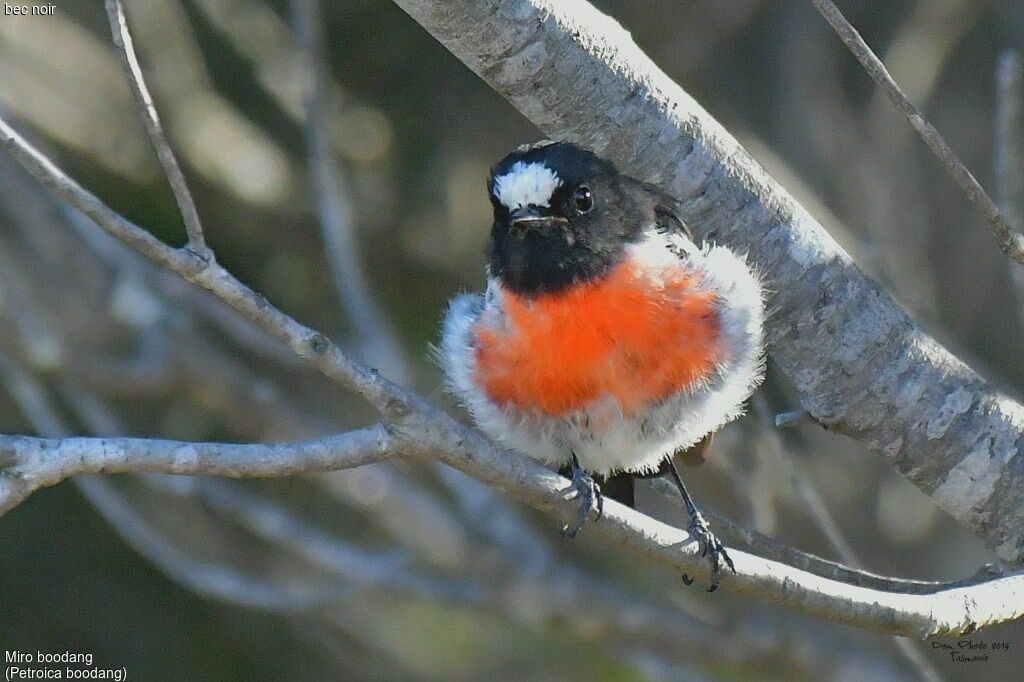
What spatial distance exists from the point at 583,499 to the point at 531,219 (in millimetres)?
836

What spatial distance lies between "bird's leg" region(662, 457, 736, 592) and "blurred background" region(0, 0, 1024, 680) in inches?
35.2

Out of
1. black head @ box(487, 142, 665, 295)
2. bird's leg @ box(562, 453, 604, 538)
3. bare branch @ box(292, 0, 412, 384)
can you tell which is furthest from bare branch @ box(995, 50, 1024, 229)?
bare branch @ box(292, 0, 412, 384)

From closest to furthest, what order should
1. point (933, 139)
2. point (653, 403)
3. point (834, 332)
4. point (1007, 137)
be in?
point (933, 139), point (834, 332), point (1007, 137), point (653, 403)

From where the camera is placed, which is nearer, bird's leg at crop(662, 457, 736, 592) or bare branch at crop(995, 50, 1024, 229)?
bird's leg at crop(662, 457, 736, 592)

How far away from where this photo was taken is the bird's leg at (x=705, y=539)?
264 cm

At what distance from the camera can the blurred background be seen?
479 cm

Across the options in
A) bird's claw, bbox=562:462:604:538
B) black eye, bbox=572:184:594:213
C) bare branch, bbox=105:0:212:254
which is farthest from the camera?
black eye, bbox=572:184:594:213

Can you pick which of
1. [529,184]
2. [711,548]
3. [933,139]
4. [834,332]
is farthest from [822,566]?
[529,184]

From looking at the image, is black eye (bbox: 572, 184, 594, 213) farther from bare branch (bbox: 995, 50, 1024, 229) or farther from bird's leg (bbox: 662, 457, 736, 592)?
bare branch (bbox: 995, 50, 1024, 229)

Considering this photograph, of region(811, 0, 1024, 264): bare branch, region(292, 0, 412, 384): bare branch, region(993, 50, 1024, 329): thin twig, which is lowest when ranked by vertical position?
region(811, 0, 1024, 264): bare branch

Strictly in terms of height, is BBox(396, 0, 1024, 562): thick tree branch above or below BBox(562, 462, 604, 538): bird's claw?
above

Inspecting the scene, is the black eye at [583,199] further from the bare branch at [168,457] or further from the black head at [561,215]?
the bare branch at [168,457]

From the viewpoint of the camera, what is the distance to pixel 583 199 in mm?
3303

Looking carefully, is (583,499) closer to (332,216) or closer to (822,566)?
(822,566)
